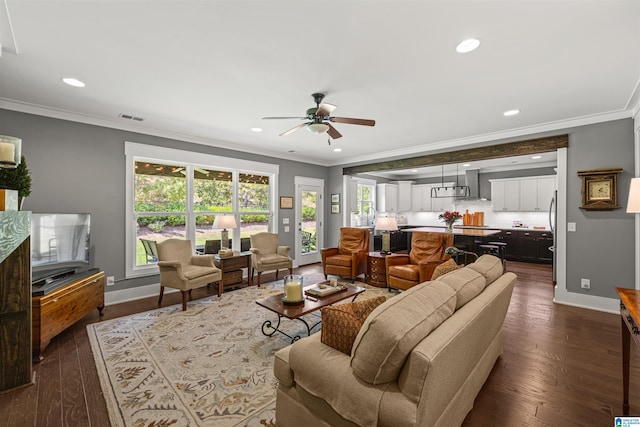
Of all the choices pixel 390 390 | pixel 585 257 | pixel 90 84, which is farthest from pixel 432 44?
pixel 585 257

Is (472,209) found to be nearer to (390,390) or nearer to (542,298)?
(542,298)

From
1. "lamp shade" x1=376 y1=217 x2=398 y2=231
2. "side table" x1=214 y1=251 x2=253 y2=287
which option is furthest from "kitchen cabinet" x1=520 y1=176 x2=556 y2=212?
"side table" x1=214 y1=251 x2=253 y2=287

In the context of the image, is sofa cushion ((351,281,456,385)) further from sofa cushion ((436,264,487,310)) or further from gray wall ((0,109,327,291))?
gray wall ((0,109,327,291))

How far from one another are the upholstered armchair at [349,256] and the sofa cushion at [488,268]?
283 cm

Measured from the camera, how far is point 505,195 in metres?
7.86

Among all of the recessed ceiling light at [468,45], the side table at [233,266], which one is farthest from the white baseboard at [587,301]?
the side table at [233,266]

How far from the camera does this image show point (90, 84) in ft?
9.48

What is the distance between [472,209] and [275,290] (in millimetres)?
6948

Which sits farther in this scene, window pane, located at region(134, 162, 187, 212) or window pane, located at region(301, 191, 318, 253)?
window pane, located at region(301, 191, 318, 253)

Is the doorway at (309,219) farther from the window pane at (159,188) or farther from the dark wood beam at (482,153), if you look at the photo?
the window pane at (159,188)

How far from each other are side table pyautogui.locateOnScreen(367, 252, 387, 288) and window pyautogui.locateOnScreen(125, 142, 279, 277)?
248 centimetres

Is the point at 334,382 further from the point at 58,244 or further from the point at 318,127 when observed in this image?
the point at 58,244

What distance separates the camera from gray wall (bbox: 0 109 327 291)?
3471 millimetres

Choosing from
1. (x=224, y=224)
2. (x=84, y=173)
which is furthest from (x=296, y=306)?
(x=84, y=173)
